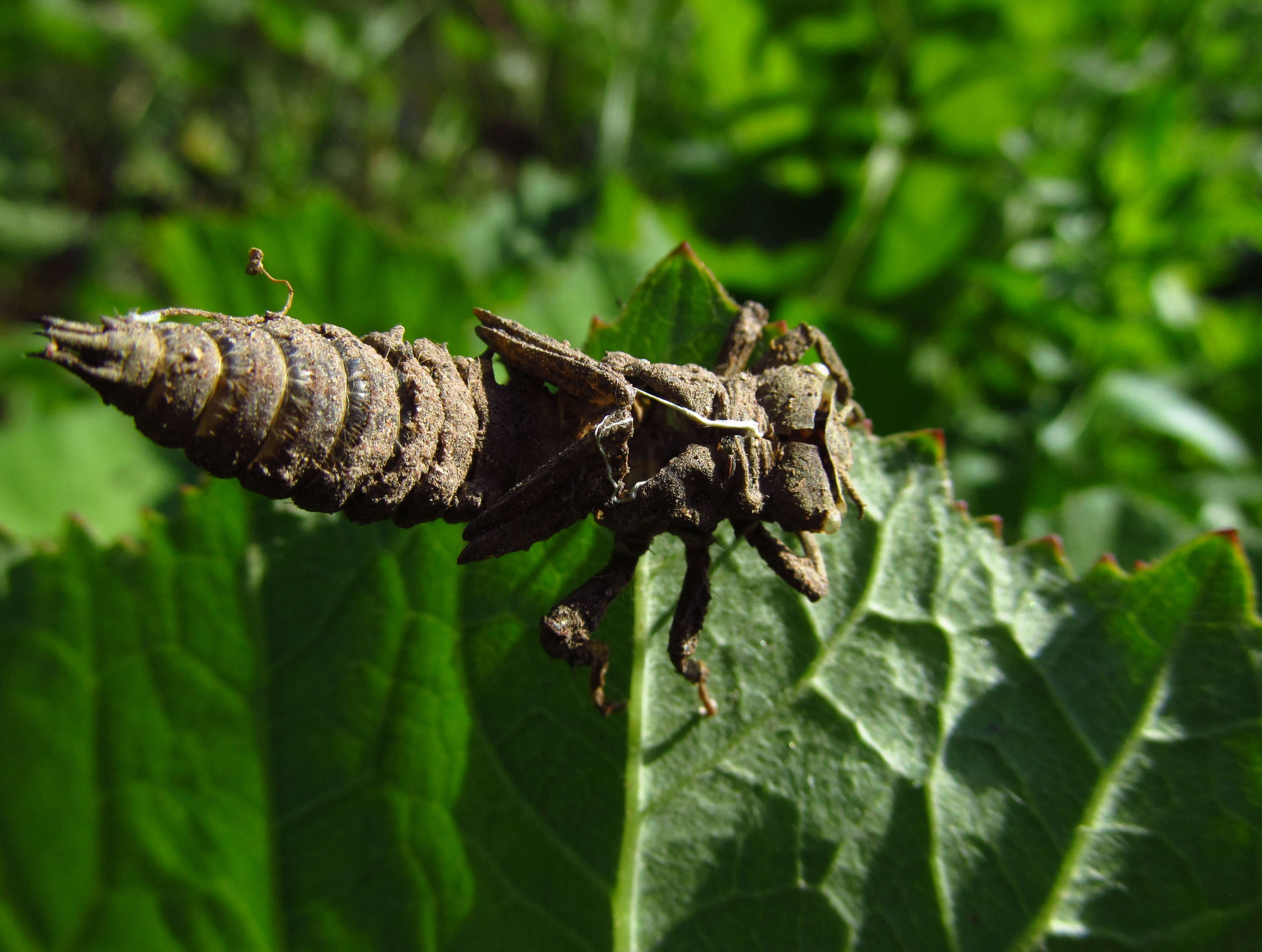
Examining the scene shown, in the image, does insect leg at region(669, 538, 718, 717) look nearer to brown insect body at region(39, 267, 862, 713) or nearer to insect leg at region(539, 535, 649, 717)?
brown insect body at region(39, 267, 862, 713)

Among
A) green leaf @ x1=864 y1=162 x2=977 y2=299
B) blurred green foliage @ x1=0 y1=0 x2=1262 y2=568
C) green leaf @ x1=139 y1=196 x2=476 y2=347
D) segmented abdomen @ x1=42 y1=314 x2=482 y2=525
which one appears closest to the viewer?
segmented abdomen @ x1=42 y1=314 x2=482 y2=525

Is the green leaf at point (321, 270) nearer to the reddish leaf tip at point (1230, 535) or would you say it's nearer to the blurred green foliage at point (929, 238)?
the blurred green foliage at point (929, 238)

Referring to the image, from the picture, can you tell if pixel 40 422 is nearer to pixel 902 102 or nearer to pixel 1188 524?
pixel 902 102

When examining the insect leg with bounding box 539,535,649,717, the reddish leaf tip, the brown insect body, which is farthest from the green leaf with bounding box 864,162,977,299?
the insect leg with bounding box 539,535,649,717

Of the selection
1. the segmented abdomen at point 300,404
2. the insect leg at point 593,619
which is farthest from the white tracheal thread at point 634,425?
the segmented abdomen at point 300,404

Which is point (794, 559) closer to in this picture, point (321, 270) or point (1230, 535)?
point (1230, 535)
